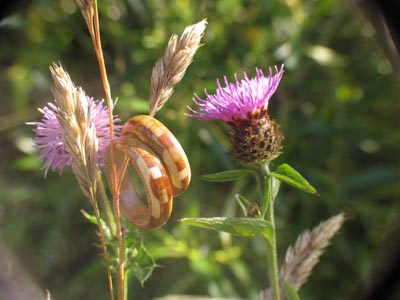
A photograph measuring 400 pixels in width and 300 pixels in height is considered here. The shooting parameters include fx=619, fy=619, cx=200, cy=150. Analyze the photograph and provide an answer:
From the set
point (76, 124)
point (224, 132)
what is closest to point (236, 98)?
point (76, 124)

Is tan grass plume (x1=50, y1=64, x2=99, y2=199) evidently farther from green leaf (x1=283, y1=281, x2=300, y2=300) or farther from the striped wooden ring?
green leaf (x1=283, y1=281, x2=300, y2=300)

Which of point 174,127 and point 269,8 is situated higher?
point 269,8

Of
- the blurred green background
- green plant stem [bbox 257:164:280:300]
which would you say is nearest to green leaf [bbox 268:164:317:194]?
green plant stem [bbox 257:164:280:300]

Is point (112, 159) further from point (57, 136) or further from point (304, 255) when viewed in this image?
point (304, 255)

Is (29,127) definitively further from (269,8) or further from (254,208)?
(254,208)

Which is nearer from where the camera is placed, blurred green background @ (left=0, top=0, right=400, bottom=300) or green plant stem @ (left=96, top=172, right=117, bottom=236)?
green plant stem @ (left=96, top=172, right=117, bottom=236)

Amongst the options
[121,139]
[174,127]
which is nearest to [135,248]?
[121,139]

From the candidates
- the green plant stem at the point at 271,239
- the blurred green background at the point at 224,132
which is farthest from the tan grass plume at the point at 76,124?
the blurred green background at the point at 224,132
